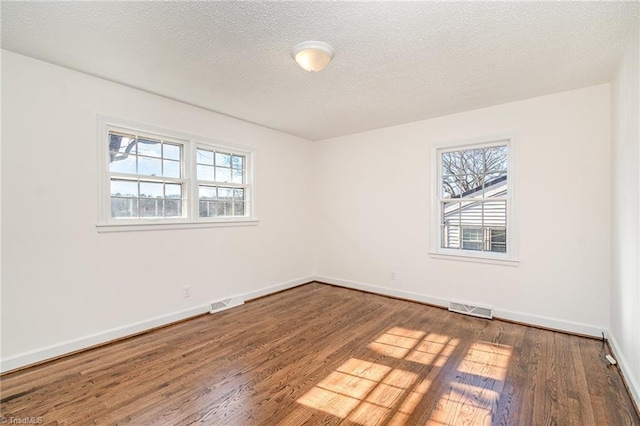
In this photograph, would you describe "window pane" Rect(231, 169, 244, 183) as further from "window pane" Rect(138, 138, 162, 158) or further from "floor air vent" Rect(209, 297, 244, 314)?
"floor air vent" Rect(209, 297, 244, 314)

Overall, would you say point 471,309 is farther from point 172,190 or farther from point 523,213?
point 172,190

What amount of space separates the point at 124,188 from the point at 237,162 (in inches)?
60.6

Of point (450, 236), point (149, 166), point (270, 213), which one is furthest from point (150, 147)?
point (450, 236)

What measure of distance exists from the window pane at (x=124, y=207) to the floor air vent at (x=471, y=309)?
13.0 ft

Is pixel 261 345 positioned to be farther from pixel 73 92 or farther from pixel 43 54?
pixel 43 54

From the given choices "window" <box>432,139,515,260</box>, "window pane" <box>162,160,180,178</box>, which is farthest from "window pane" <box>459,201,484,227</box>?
"window pane" <box>162,160,180,178</box>

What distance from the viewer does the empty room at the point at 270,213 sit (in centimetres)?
203

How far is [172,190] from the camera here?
3.55m

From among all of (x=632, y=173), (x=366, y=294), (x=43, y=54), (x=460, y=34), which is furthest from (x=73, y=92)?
(x=632, y=173)

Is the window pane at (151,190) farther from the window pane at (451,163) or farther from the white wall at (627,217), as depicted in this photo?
the white wall at (627,217)

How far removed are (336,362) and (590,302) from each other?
8.98 feet

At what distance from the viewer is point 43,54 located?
2.47m

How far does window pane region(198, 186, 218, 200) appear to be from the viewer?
384 centimetres

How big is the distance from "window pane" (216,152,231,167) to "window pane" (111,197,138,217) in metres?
1.18
